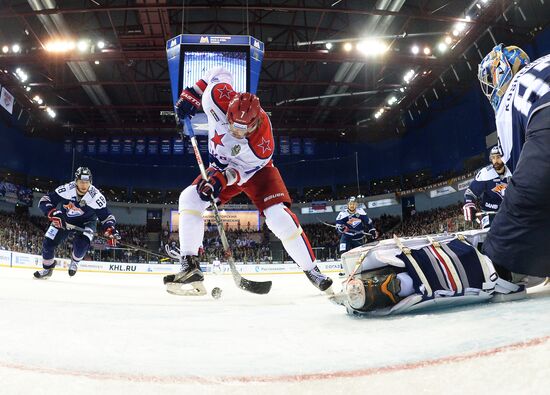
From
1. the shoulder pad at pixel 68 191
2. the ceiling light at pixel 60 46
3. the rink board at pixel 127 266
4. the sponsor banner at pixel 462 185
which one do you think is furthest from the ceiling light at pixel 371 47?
the shoulder pad at pixel 68 191

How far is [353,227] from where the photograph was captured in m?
7.84

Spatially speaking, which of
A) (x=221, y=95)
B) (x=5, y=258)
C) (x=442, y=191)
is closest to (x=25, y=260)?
(x=5, y=258)

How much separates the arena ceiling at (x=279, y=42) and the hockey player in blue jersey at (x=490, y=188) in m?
7.20

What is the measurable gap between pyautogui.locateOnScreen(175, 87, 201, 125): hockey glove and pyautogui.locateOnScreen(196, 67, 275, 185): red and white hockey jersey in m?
0.19

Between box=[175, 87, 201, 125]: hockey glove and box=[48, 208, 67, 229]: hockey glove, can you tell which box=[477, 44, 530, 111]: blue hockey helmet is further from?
box=[48, 208, 67, 229]: hockey glove

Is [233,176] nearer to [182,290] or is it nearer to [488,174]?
[182,290]

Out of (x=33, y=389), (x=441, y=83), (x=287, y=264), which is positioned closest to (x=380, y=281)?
(x=33, y=389)

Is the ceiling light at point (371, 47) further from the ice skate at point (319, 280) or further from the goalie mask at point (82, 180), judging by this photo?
the ice skate at point (319, 280)

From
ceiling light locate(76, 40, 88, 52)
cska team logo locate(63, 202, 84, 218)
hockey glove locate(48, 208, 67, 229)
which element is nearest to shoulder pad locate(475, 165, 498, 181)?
cska team logo locate(63, 202, 84, 218)

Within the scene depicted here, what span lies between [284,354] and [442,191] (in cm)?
2084

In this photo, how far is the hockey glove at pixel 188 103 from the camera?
3.23 meters

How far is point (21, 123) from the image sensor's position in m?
19.8

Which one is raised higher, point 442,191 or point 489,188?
point 442,191

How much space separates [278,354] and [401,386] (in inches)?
17.4
